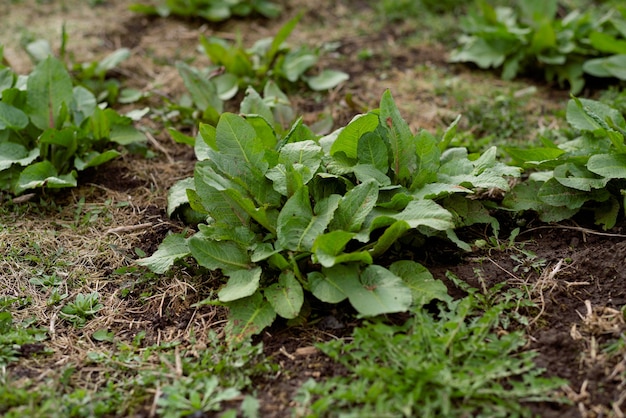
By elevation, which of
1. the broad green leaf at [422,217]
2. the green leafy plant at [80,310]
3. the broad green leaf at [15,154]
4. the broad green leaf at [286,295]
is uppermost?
the broad green leaf at [15,154]

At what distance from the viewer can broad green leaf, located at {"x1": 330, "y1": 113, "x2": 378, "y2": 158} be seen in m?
2.86

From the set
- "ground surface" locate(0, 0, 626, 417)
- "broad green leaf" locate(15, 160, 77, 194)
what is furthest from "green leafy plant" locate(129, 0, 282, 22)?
"broad green leaf" locate(15, 160, 77, 194)

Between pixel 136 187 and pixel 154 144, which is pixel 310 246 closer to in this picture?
pixel 136 187

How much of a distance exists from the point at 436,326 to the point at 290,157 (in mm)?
966

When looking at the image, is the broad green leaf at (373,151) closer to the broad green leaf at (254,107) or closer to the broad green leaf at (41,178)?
the broad green leaf at (254,107)

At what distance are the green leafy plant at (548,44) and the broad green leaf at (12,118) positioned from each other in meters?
2.92

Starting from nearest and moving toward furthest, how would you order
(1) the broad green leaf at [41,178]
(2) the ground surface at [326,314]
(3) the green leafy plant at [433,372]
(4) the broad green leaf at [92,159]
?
(3) the green leafy plant at [433,372] < (2) the ground surface at [326,314] < (1) the broad green leaf at [41,178] < (4) the broad green leaf at [92,159]

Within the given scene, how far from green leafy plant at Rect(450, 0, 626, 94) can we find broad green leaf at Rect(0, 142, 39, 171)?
9.63 ft

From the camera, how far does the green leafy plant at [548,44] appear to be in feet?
13.9

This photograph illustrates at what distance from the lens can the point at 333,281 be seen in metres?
2.53

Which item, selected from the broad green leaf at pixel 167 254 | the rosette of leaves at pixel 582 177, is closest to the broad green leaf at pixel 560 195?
the rosette of leaves at pixel 582 177

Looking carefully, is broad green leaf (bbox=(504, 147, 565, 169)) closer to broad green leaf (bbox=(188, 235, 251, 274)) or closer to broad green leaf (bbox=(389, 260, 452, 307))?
broad green leaf (bbox=(389, 260, 452, 307))

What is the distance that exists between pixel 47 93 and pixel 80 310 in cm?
141

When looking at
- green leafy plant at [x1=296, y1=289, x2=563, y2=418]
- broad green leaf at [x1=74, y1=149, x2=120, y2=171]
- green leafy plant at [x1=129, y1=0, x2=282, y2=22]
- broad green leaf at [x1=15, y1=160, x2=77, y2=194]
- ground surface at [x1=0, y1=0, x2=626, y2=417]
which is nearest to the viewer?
green leafy plant at [x1=296, y1=289, x2=563, y2=418]
